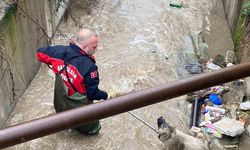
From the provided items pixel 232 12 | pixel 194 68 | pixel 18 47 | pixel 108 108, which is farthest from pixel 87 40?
pixel 232 12

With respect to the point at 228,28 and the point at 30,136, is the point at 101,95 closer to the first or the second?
the point at 30,136

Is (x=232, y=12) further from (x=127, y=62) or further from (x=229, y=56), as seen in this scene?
(x=127, y=62)

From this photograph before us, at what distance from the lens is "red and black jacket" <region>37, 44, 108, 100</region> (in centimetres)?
421

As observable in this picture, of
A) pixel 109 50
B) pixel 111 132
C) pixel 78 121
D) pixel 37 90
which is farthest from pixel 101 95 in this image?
pixel 109 50

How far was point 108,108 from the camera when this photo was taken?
1.70 metres

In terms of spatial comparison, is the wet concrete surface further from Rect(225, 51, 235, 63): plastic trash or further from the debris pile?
Rect(225, 51, 235, 63): plastic trash

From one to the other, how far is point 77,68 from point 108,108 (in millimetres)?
2554

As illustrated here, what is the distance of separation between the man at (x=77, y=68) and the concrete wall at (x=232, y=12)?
588 centimetres

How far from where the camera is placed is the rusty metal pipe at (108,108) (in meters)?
1.52

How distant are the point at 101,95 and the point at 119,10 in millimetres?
5036

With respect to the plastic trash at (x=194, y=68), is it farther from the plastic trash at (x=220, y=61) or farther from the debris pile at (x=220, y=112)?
the plastic trash at (x=220, y=61)

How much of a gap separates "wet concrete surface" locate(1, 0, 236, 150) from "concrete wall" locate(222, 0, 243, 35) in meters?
0.49

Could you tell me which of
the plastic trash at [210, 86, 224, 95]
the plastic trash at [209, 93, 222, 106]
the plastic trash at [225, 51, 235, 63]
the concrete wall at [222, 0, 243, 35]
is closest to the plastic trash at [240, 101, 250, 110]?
the plastic trash at [209, 93, 222, 106]

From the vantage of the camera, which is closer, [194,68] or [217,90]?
[217,90]
